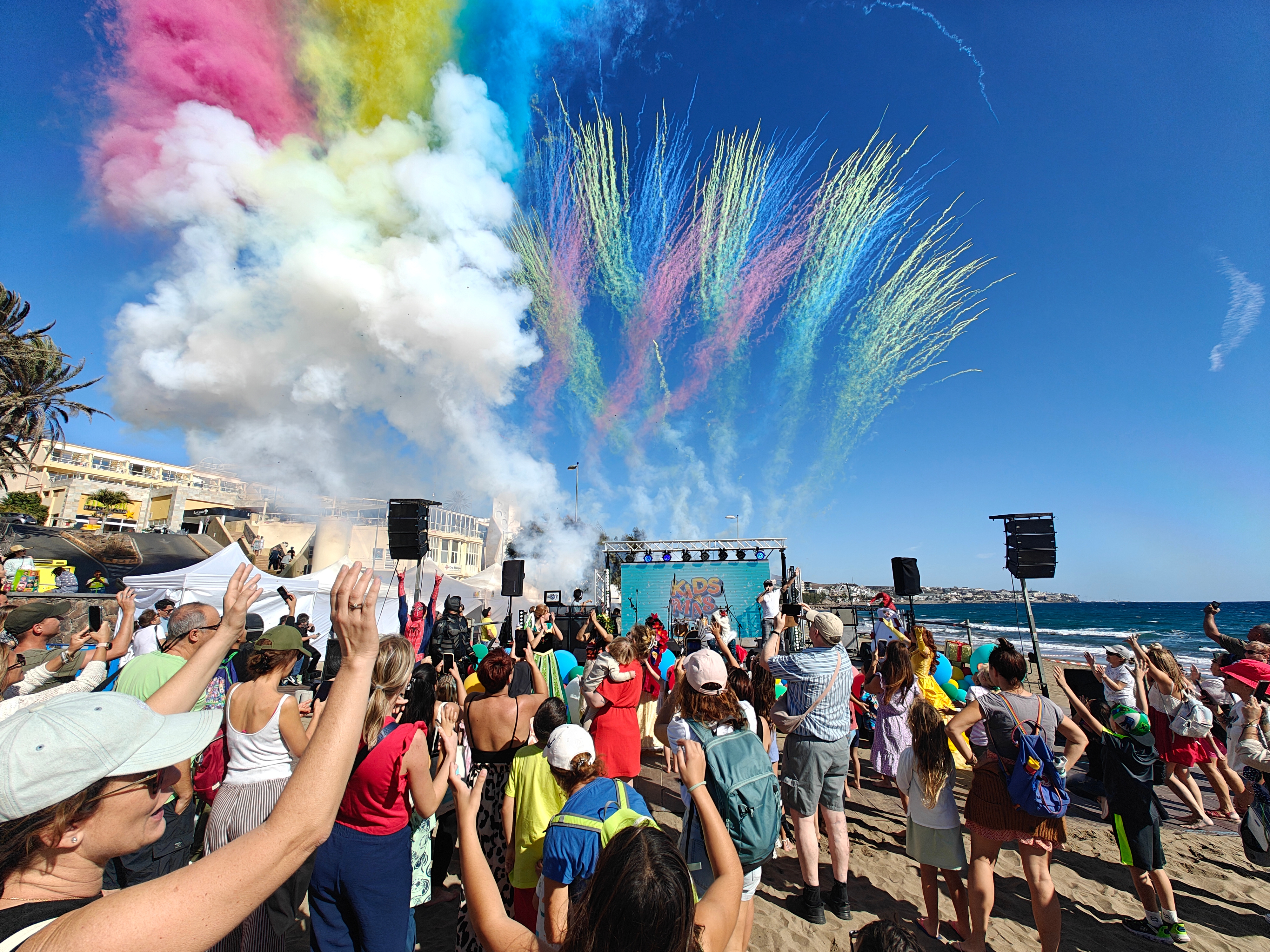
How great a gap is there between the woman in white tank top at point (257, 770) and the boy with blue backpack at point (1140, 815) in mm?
4600

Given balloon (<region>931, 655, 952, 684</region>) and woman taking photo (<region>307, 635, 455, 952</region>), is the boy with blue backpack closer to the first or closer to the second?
balloon (<region>931, 655, 952, 684</region>)

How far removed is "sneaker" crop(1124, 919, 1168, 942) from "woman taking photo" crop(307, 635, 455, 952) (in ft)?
15.3

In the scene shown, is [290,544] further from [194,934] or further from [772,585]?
[194,934]

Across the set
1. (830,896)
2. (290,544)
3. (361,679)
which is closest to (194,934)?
(361,679)

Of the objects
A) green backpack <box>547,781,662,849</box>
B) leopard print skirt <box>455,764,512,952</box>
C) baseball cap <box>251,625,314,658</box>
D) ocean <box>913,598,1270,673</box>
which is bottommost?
ocean <box>913,598,1270,673</box>

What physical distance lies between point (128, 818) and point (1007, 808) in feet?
13.0

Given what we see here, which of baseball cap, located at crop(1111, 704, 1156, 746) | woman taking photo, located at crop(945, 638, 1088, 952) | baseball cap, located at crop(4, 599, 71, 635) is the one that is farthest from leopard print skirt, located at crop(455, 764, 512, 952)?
baseball cap, located at crop(1111, 704, 1156, 746)

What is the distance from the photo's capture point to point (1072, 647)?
3653cm

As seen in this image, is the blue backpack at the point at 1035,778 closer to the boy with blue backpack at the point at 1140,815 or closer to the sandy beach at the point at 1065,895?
the boy with blue backpack at the point at 1140,815

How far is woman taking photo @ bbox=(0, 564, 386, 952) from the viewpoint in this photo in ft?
2.92

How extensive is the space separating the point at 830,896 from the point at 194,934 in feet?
13.6

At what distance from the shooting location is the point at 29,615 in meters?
3.68

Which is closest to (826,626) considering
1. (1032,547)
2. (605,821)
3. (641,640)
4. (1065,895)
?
(641,640)

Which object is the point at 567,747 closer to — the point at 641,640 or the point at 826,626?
the point at 826,626
